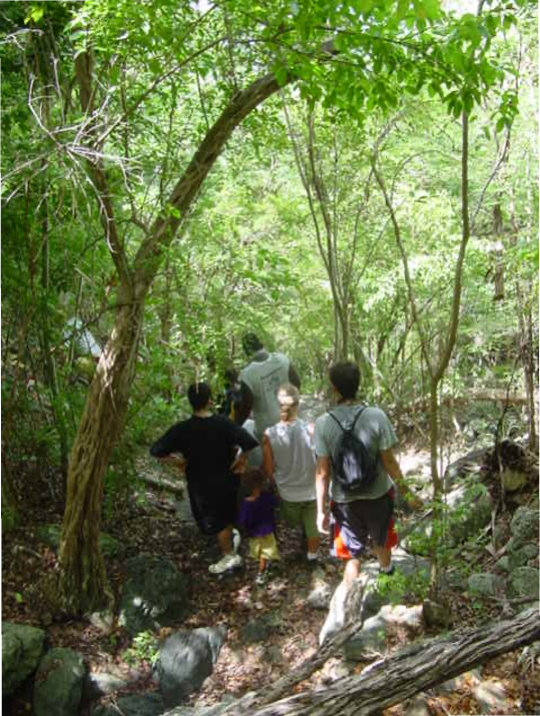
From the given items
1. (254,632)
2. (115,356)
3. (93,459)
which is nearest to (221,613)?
(254,632)

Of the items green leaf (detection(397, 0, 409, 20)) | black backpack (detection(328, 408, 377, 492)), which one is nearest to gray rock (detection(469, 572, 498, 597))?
black backpack (detection(328, 408, 377, 492))

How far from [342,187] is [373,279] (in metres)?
1.33

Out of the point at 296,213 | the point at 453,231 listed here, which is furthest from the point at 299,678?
the point at 296,213

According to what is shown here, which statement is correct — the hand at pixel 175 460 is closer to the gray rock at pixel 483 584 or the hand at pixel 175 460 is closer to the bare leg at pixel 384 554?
the bare leg at pixel 384 554

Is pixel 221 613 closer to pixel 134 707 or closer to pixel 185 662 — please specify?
pixel 185 662

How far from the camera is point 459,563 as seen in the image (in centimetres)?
334

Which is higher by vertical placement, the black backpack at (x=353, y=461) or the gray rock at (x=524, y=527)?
the black backpack at (x=353, y=461)

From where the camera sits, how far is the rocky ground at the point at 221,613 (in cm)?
346

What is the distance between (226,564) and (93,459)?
58.0 inches

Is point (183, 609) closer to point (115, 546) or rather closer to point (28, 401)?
point (115, 546)

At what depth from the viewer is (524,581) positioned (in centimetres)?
369

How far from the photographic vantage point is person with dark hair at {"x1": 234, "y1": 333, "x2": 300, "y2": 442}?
498cm

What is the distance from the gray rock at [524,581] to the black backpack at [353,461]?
1274 mm

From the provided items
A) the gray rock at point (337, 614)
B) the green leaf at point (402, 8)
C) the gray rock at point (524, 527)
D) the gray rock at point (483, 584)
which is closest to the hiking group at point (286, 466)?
the gray rock at point (337, 614)
